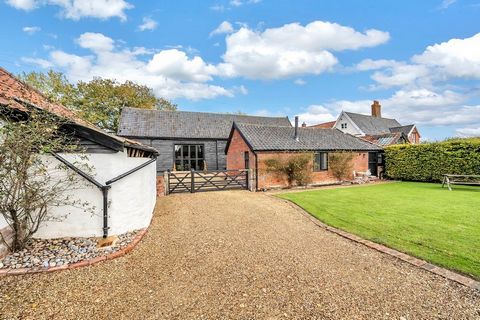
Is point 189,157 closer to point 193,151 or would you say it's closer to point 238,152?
point 193,151

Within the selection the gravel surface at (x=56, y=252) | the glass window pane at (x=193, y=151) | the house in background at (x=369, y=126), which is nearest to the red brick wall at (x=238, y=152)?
the glass window pane at (x=193, y=151)

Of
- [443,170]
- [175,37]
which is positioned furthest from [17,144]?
[443,170]

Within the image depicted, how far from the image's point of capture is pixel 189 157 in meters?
22.7

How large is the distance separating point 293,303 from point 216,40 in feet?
64.8

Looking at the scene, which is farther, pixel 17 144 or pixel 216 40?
pixel 216 40

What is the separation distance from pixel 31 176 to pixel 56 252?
1.63m

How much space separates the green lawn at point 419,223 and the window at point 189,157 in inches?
557

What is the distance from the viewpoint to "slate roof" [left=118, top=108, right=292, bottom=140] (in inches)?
842

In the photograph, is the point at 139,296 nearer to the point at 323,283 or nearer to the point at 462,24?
the point at 323,283

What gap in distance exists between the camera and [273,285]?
3.68 meters

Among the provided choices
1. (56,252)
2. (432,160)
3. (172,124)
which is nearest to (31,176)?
(56,252)

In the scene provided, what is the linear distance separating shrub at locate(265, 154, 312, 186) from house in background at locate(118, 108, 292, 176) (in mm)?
8154

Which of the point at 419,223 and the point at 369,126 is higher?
the point at 369,126

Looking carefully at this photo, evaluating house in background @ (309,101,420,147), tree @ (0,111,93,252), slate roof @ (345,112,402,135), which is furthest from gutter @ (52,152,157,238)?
slate roof @ (345,112,402,135)
